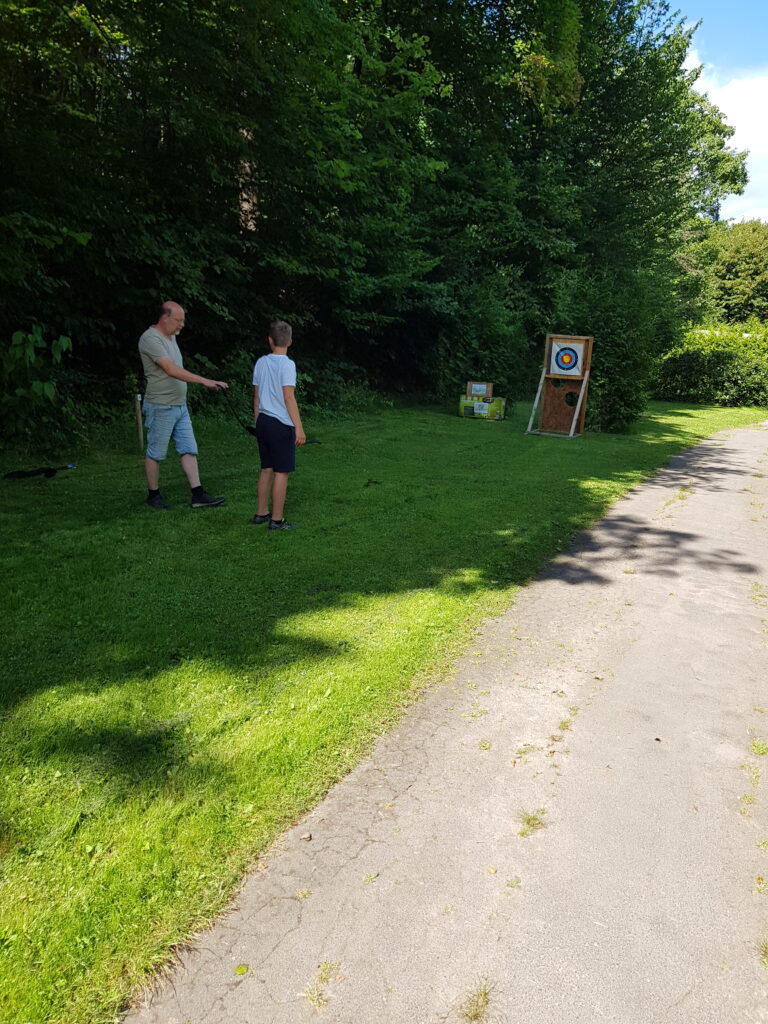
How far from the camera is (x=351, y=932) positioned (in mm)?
2092

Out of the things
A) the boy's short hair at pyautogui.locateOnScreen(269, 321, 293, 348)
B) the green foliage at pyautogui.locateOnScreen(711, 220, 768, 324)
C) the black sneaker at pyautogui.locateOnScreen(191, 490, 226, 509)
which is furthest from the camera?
the green foliage at pyautogui.locateOnScreen(711, 220, 768, 324)

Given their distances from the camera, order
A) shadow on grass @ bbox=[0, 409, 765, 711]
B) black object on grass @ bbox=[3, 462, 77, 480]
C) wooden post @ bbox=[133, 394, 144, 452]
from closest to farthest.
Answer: shadow on grass @ bbox=[0, 409, 765, 711], black object on grass @ bbox=[3, 462, 77, 480], wooden post @ bbox=[133, 394, 144, 452]

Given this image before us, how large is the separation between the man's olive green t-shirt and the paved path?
4.27 m

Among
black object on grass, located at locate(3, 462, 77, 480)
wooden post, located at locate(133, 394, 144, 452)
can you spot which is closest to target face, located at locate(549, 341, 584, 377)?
wooden post, located at locate(133, 394, 144, 452)

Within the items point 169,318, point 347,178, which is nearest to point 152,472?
point 169,318

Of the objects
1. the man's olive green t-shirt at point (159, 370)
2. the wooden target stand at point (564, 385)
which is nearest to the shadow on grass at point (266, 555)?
the man's olive green t-shirt at point (159, 370)

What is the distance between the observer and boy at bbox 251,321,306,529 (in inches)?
235

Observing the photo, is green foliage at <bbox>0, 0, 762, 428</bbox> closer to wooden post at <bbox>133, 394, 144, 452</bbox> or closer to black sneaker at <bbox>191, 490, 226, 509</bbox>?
wooden post at <bbox>133, 394, 144, 452</bbox>

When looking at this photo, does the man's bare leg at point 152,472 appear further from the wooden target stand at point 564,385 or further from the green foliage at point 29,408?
the wooden target stand at point 564,385

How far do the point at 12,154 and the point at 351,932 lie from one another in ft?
30.2

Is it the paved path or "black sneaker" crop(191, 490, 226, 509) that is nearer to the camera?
the paved path

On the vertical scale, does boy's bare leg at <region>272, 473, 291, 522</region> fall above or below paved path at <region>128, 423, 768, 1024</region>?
above

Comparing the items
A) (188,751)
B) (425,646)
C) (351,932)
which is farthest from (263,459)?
(351,932)

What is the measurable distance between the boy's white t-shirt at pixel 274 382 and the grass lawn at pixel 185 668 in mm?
1133
